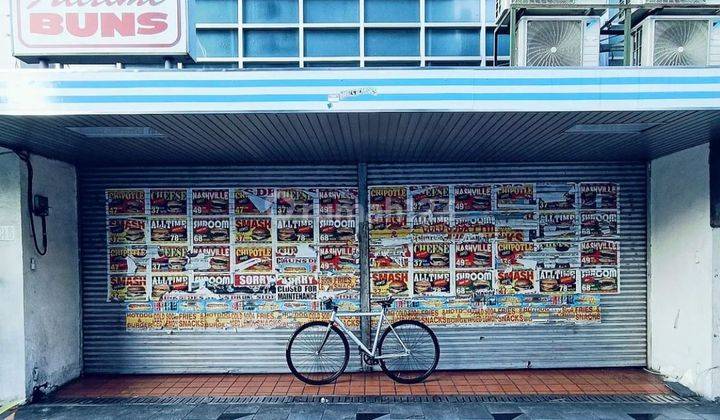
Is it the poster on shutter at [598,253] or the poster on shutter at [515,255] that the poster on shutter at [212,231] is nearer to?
the poster on shutter at [515,255]

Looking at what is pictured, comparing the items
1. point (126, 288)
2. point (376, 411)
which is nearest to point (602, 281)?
point (376, 411)

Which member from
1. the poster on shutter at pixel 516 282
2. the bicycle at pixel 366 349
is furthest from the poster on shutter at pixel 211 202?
the poster on shutter at pixel 516 282

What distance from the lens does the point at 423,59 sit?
7344mm

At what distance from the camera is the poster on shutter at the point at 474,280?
21.9ft

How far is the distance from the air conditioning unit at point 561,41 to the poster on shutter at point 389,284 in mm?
3178

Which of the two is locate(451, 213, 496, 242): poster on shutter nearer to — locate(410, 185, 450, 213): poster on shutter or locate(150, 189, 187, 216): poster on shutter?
locate(410, 185, 450, 213): poster on shutter

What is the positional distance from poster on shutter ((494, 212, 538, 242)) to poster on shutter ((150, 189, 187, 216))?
14.4 ft

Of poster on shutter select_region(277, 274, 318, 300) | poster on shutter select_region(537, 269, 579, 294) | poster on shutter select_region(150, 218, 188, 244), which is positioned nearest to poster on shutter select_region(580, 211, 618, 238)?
poster on shutter select_region(537, 269, 579, 294)

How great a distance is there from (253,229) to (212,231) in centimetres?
57

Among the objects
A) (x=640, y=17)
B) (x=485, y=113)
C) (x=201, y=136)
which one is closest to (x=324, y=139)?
(x=201, y=136)

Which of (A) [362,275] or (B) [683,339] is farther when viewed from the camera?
(A) [362,275]

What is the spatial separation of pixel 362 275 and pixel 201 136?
2.90 m

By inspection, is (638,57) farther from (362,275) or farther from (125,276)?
(125,276)

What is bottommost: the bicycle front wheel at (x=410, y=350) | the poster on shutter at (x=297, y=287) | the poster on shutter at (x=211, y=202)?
the bicycle front wheel at (x=410, y=350)
